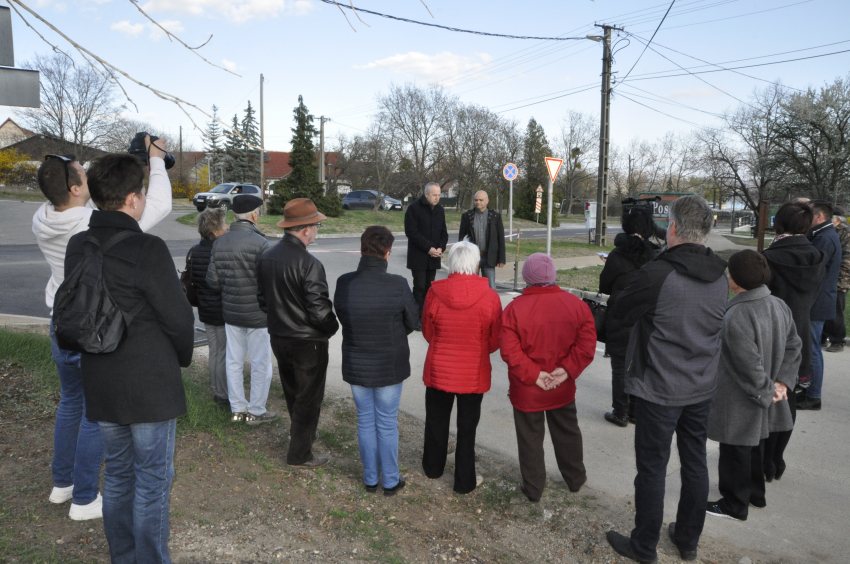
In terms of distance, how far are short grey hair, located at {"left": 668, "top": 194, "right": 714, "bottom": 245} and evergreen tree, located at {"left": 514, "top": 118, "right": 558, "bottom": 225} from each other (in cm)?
4336

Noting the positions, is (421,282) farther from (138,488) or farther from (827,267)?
(138,488)

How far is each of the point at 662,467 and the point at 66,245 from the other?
Result: 348cm

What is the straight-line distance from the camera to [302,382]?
13.3 feet

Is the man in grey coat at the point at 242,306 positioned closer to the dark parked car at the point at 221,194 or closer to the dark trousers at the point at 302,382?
the dark trousers at the point at 302,382

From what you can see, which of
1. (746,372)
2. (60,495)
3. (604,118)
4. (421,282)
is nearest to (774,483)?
(746,372)

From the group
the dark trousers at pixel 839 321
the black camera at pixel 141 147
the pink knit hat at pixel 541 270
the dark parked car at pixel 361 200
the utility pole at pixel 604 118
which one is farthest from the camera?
the dark parked car at pixel 361 200

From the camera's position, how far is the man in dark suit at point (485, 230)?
881 cm

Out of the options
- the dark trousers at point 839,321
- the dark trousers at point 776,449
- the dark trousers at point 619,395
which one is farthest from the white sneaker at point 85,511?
the dark trousers at point 839,321

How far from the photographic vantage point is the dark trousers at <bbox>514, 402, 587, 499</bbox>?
378cm

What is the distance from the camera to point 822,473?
4324 millimetres

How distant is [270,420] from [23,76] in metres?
3.03

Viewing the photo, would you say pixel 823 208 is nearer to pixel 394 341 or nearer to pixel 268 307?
pixel 394 341

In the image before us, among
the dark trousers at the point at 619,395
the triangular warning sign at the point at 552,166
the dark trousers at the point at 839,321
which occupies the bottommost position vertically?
the dark trousers at the point at 619,395

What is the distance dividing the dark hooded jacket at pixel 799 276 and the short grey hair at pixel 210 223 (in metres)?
4.48
